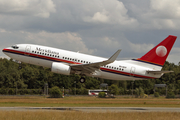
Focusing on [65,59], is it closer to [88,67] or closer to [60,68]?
[60,68]

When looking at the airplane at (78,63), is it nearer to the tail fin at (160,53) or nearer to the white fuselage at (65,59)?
the white fuselage at (65,59)

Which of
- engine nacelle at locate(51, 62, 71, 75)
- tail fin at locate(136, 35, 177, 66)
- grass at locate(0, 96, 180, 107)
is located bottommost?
grass at locate(0, 96, 180, 107)

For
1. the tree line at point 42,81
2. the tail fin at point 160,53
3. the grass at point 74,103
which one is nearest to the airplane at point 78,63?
the tail fin at point 160,53

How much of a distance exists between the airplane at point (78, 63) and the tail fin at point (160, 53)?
3.60 feet

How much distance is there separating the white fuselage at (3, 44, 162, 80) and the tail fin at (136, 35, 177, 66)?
10.7 ft

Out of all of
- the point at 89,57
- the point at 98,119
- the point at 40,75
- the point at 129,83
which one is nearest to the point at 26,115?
the point at 98,119

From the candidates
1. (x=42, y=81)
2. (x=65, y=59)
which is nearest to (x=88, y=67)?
(x=65, y=59)

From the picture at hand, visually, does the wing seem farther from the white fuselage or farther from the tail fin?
the tail fin

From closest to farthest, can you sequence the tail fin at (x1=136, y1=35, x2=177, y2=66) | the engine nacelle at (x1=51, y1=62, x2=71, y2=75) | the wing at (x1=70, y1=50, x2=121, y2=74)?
1. the engine nacelle at (x1=51, y1=62, x2=71, y2=75)
2. the wing at (x1=70, y1=50, x2=121, y2=74)
3. the tail fin at (x1=136, y1=35, x2=177, y2=66)

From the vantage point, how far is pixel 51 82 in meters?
135

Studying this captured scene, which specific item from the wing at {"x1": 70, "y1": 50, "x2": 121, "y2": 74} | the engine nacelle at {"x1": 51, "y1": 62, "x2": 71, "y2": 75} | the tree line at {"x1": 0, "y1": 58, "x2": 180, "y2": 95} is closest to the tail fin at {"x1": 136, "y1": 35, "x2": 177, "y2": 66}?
the wing at {"x1": 70, "y1": 50, "x2": 121, "y2": 74}

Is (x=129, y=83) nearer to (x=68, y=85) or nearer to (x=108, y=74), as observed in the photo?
(x=68, y=85)

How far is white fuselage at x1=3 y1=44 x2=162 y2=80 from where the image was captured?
146ft

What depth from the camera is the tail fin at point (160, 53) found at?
Answer: 51219mm
